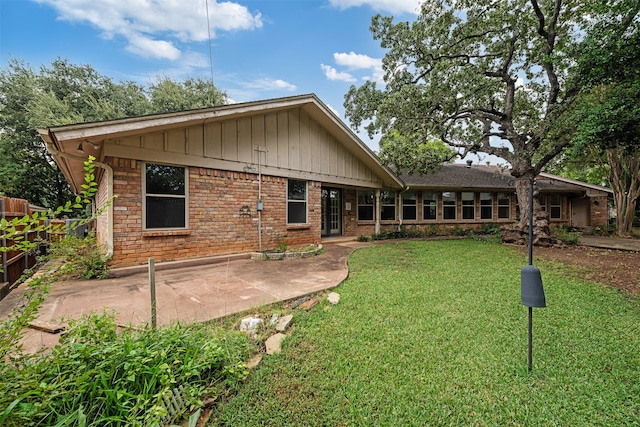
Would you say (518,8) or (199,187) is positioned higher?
(518,8)

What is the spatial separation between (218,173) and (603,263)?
1013cm

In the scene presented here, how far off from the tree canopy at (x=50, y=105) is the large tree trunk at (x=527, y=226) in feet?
52.2

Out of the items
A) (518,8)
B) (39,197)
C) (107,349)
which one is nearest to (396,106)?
(518,8)

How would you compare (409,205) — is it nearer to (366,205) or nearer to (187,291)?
(366,205)

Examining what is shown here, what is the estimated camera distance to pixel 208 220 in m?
6.47

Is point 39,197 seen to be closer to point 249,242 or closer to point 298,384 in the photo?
point 249,242

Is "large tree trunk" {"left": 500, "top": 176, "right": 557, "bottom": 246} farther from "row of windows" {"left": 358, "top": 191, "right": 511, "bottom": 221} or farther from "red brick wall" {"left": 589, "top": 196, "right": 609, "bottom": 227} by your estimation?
"red brick wall" {"left": 589, "top": 196, "right": 609, "bottom": 227}

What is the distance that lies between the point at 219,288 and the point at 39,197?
23.9m

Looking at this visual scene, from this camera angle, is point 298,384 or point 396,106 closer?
point 298,384

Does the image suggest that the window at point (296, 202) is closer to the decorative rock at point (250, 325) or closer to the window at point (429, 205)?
the decorative rock at point (250, 325)

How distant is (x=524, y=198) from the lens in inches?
381

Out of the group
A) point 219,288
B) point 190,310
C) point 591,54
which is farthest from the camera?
point 591,54

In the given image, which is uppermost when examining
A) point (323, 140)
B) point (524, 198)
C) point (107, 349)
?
point (323, 140)

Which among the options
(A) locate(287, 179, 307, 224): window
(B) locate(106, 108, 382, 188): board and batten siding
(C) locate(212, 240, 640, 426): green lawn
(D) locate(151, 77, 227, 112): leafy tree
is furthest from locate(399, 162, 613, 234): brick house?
(D) locate(151, 77, 227, 112): leafy tree
